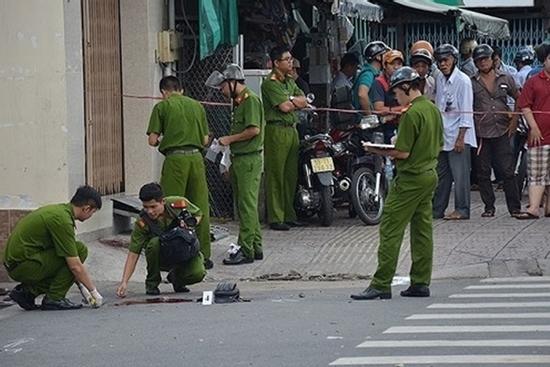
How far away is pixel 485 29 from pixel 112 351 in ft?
50.3

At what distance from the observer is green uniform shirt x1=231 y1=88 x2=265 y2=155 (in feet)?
43.3

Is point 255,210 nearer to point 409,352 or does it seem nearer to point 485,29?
point 409,352

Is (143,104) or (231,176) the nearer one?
(231,176)

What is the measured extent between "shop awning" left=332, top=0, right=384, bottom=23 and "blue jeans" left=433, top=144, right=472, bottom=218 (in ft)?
8.53

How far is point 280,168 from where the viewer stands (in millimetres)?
14875

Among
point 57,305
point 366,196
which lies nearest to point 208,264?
point 57,305

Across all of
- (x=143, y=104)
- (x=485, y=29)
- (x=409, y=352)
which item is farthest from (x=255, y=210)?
(x=485, y=29)

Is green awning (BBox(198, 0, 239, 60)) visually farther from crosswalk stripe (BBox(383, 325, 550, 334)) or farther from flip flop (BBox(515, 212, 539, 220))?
crosswalk stripe (BBox(383, 325, 550, 334))

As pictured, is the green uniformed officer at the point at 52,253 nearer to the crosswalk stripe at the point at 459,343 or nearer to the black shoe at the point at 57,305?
the black shoe at the point at 57,305

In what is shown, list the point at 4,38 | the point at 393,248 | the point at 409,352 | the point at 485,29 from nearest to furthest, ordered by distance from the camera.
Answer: the point at 409,352, the point at 393,248, the point at 4,38, the point at 485,29

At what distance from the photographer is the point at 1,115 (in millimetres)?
12914

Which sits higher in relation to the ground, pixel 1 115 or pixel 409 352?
pixel 1 115

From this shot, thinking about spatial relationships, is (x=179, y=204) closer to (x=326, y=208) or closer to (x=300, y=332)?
(x=300, y=332)

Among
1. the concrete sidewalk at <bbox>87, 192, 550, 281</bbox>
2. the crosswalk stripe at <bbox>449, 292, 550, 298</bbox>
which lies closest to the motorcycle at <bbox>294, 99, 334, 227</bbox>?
the concrete sidewalk at <bbox>87, 192, 550, 281</bbox>
